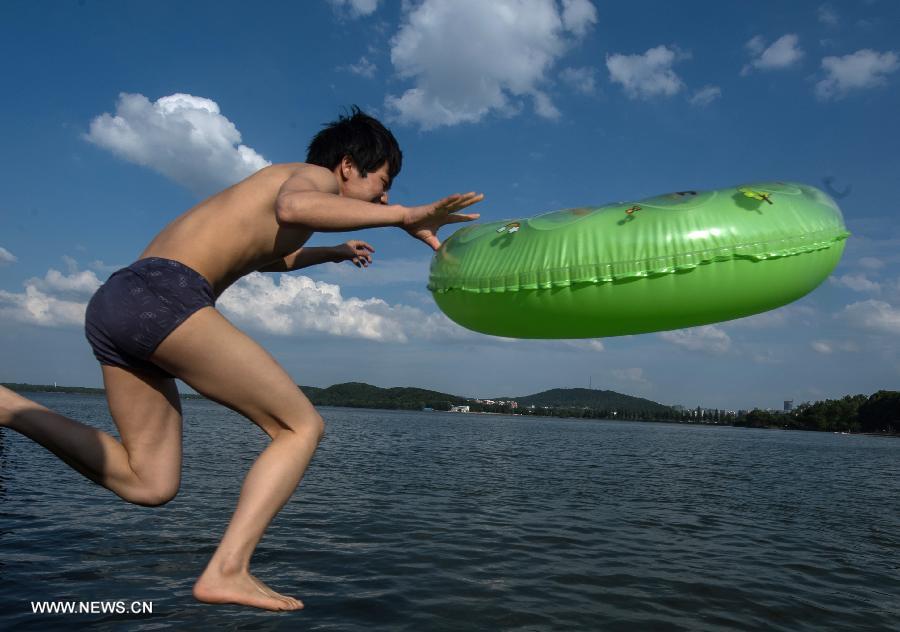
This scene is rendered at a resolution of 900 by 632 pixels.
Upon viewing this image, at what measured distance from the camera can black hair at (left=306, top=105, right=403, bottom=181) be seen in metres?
2.95

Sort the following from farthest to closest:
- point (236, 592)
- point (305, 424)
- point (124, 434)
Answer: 1. point (124, 434)
2. point (305, 424)
3. point (236, 592)

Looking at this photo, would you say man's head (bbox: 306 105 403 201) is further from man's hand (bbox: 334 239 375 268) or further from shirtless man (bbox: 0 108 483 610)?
man's hand (bbox: 334 239 375 268)

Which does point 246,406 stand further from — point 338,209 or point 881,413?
point 881,413

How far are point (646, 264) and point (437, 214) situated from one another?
86.7 inches

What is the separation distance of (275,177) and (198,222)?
0.37 metres

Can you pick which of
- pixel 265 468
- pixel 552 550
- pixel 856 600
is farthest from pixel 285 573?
pixel 856 600

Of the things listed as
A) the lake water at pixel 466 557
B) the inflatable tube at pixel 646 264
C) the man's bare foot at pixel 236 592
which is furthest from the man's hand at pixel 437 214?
the lake water at pixel 466 557

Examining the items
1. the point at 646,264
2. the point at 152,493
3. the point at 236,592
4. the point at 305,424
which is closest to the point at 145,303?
the point at 305,424

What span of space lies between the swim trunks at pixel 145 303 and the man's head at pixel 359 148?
846 millimetres

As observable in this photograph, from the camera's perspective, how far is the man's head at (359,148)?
2.95 meters

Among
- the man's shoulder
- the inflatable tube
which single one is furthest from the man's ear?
the inflatable tube

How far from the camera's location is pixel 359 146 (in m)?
2.95

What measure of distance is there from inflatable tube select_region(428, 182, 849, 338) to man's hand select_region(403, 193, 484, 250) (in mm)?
1819

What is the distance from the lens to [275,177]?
107 inches
